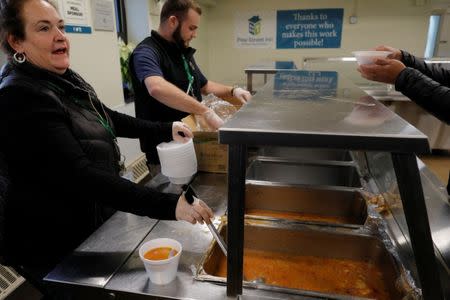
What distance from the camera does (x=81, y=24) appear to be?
7.57 feet

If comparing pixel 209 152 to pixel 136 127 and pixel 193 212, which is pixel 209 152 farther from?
pixel 193 212

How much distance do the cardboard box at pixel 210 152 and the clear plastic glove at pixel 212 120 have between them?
8 cm

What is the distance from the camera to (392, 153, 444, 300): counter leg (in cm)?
58

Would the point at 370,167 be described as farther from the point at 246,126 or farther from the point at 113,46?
the point at 113,46

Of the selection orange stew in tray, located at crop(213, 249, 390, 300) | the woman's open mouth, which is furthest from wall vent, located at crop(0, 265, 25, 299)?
orange stew in tray, located at crop(213, 249, 390, 300)

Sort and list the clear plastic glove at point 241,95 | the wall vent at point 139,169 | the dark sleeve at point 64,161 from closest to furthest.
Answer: the dark sleeve at point 64,161
the clear plastic glove at point 241,95
the wall vent at point 139,169

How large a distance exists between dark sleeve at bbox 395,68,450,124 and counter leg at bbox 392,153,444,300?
45 centimetres

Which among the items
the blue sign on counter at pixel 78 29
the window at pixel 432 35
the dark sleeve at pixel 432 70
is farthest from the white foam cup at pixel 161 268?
the window at pixel 432 35

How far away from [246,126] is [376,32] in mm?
4894

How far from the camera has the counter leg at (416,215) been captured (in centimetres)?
58

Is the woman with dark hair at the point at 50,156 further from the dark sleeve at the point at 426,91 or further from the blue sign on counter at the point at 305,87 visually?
the dark sleeve at the point at 426,91

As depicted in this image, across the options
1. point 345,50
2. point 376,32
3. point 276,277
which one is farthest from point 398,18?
point 276,277

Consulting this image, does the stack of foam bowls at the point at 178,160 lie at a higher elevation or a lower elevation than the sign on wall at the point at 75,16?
lower

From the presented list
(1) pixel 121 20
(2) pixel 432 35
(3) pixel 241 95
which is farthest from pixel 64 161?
(2) pixel 432 35
